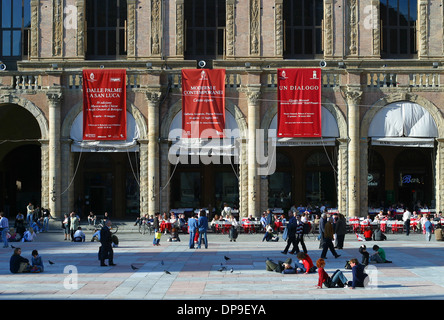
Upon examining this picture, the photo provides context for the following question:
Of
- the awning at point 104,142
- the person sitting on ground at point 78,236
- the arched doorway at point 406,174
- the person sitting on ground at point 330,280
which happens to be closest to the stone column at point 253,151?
the awning at point 104,142

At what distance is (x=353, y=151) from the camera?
42.4 metres

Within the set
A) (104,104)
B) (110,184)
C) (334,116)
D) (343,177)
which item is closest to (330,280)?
(343,177)

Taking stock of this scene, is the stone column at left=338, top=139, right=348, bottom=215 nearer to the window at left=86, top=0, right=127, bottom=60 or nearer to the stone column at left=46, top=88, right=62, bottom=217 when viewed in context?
the window at left=86, top=0, right=127, bottom=60

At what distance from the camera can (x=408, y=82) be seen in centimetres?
4284

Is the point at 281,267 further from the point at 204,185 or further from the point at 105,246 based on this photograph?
the point at 204,185

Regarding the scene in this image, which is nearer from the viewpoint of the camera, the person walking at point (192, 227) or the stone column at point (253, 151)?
the person walking at point (192, 227)

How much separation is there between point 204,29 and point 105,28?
6.25m

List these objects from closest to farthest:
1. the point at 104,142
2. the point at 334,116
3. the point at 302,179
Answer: the point at 334,116 → the point at 104,142 → the point at 302,179

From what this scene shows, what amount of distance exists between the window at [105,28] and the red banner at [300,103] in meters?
11.0

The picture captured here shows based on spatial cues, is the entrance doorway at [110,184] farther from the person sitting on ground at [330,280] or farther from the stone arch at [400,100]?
the person sitting on ground at [330,280]

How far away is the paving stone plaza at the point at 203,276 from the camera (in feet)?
60.3

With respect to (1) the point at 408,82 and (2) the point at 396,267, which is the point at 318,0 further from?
(2) the point at 396,267

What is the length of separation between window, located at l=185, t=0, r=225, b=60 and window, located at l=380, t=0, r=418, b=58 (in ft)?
33.5
